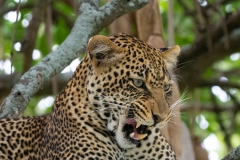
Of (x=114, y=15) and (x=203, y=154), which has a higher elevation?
(x=114, y=15)

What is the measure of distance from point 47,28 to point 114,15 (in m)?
2.05

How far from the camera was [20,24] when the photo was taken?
1135 centimetres

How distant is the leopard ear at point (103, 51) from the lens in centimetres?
611

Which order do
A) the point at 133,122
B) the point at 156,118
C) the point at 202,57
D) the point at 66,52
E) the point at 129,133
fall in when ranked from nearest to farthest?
the point at 156,118 < the point at 133,122 < the point at 129,133 < the point at 66,52 < the point at 202,57

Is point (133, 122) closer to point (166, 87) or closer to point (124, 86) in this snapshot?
point (124, 86)

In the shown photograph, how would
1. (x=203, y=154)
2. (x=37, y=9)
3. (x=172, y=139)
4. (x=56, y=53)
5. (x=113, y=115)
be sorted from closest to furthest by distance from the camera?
1. (x=113, y=115)
2. (x=56, y=53)
3. (x=172, y=139)
4. (x=37, y=9)
5. (x=203, y=154)

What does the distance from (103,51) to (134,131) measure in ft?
2.24

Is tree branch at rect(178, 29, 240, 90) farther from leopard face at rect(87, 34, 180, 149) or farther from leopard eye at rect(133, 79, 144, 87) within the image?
leopard eye at rect(133, 79, 144, 87)

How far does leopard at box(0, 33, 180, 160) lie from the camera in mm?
6090

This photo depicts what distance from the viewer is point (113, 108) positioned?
20.2 feet

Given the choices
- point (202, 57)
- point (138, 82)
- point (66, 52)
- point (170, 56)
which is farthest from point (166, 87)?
point (202, 57)

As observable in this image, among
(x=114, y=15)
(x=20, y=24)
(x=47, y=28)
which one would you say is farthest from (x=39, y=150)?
(x=20, y=24)

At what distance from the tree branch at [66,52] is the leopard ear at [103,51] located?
512 mm

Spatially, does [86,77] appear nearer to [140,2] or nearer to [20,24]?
[140,2]
